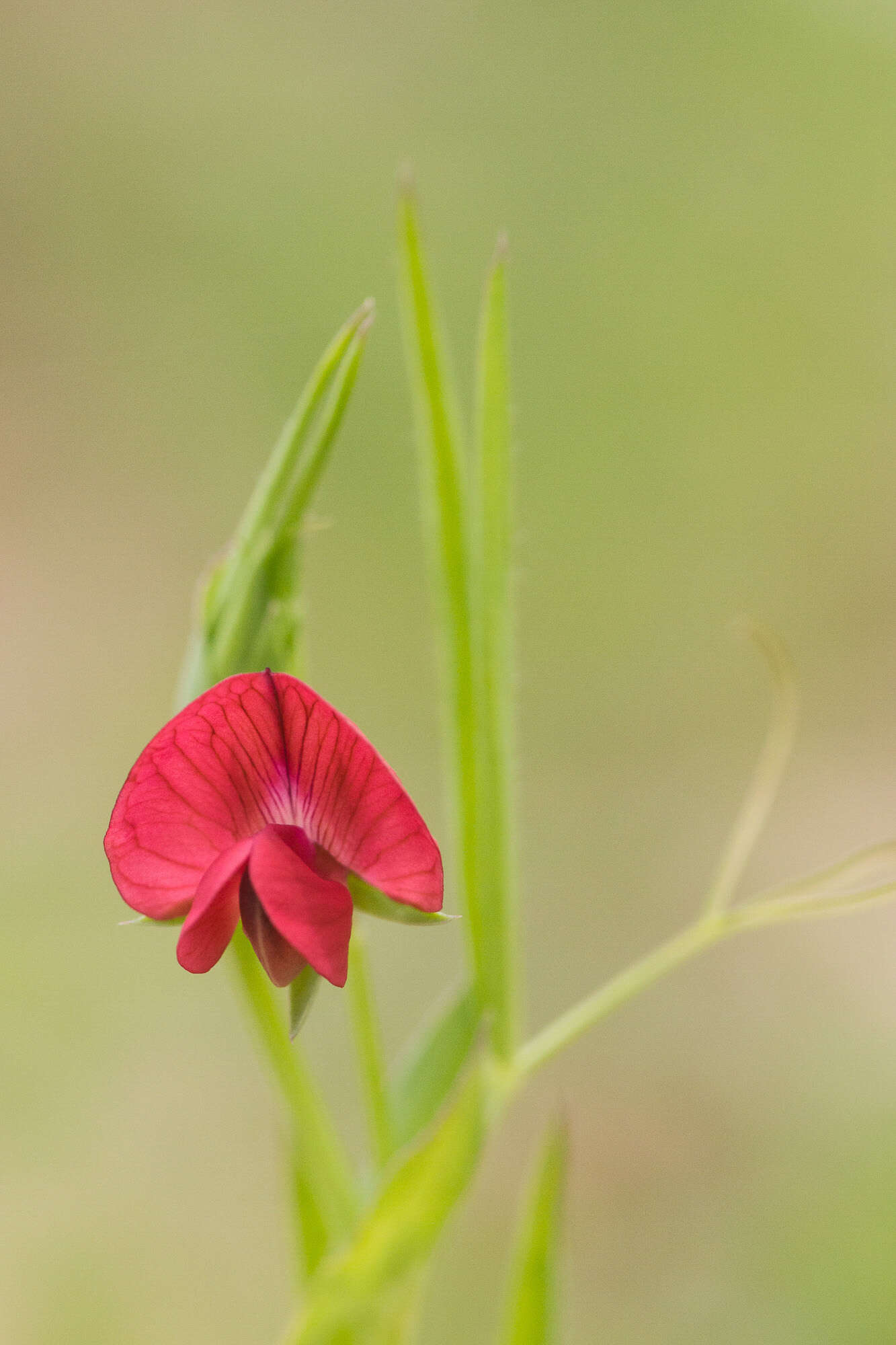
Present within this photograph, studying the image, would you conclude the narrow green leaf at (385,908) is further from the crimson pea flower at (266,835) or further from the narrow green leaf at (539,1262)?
the narrow green leaf at (539,1262)

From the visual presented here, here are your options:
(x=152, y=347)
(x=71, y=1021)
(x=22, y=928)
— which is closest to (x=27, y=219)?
(x=152, y=347)

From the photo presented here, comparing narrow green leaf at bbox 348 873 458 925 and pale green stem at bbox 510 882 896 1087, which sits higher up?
narrow green leaf at bbox 348 873 458 925

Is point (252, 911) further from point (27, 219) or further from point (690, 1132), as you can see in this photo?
point (27, 219)

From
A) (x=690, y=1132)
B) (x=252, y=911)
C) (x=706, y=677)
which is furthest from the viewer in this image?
(x=706, y=677)

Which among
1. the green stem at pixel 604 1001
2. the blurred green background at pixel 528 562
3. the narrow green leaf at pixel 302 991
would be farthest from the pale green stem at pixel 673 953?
Answer: the blurred green background at pixel 528 562

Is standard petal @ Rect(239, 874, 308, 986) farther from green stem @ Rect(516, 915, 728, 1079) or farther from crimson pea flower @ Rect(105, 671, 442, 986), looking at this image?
green stem @ Rect(516, 915, 728, 1079)

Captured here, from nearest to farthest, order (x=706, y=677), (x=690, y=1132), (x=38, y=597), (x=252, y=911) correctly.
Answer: (x=252, y=911), (x=690, y=1132), (x=38, y=597), (x=706, y=677)

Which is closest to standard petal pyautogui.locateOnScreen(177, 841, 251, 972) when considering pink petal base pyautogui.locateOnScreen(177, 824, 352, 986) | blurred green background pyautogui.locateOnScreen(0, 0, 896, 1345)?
pink petal base pyautogui.locateOnScreen(177, 824, 352, 986)
